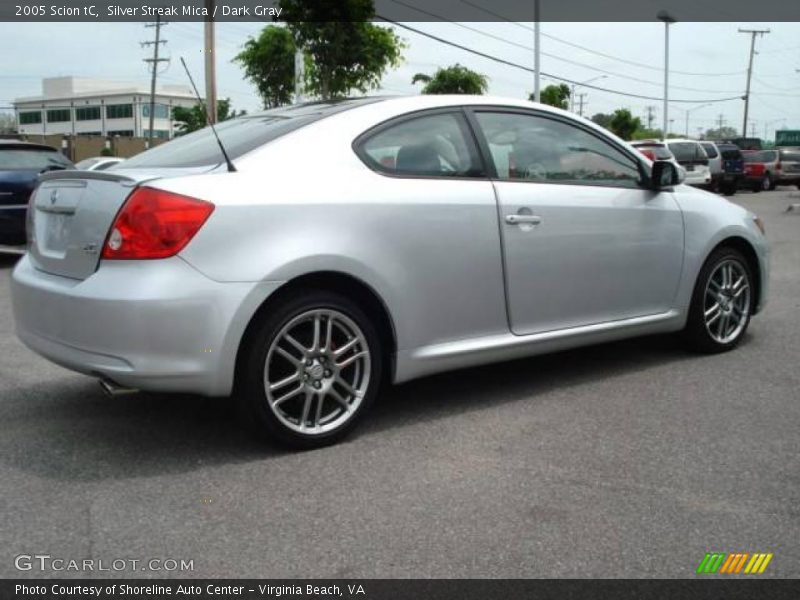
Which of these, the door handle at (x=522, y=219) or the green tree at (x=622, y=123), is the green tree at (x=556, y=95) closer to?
the green tree at (x=622, y=123)

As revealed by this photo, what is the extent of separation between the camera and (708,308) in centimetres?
540

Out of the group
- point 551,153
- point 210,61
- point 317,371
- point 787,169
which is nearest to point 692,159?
point 787,169

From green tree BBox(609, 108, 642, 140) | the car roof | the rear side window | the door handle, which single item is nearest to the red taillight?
the rear side window

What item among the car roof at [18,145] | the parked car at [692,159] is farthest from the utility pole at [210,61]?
the parked car at [692,159]

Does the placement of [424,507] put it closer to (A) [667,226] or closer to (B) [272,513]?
(B) [272,513]

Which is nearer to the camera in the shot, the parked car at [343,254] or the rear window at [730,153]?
the parked car at [343,254]

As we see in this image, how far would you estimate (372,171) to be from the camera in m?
3.93

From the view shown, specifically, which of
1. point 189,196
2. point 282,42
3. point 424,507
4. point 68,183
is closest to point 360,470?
point 424,507

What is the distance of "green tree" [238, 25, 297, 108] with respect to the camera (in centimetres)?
3256

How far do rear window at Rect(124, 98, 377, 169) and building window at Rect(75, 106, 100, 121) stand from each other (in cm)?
13010

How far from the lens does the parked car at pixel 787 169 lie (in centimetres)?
3266

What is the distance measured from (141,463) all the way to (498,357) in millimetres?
1795

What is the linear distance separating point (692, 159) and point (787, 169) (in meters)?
10.3

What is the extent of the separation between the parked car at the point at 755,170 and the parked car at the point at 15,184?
87.1 ft
